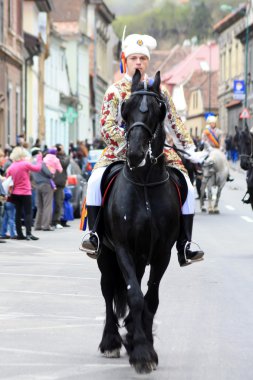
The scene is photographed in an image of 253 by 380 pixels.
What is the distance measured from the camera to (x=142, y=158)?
7.88 meters

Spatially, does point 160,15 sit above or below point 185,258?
above

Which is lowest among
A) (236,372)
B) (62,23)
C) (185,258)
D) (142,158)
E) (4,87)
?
(236,372)

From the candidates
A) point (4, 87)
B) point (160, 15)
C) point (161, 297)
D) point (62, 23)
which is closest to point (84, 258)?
point (161, 297)

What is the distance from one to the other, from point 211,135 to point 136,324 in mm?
19806

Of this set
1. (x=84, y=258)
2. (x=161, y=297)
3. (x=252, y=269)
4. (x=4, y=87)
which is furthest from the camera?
(x=4, y=87)

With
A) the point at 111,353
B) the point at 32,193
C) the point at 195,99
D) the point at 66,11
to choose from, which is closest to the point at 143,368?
the point at 111,353

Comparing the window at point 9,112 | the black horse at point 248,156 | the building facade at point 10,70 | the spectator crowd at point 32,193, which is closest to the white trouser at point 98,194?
the black horse at point 248,156

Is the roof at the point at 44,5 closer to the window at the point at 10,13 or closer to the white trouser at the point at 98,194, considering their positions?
the window at the point at 10,13

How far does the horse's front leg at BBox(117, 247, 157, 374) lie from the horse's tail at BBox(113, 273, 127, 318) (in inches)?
26.9

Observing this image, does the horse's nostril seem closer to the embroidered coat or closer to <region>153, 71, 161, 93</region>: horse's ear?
<region>153, 71, 161, 93</region>: horse's ear

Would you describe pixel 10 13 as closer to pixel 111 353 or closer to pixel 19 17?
pixel 19 17

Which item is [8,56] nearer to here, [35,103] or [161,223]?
[35,103]

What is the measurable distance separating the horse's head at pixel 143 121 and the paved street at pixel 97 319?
5.05 ft

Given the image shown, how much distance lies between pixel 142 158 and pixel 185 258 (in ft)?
4.50
